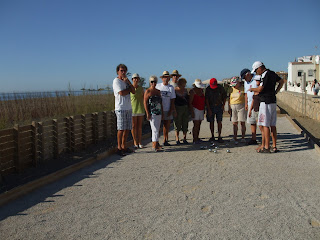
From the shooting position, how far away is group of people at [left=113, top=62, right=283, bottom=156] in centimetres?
664

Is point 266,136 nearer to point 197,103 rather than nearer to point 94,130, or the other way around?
point 197,103

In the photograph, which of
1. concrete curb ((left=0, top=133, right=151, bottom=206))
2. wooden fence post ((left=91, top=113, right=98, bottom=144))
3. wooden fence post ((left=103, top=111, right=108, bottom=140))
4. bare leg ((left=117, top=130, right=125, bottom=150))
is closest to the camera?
concrete curb ((left=0, top=133, right=151, bottom=206))

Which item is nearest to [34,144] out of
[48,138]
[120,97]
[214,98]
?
[48,138]

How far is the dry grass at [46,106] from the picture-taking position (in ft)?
34.9

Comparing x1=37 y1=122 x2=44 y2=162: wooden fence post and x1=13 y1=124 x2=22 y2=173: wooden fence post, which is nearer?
x1=13 y1=124 x2=22 y2=173: wooden fence post

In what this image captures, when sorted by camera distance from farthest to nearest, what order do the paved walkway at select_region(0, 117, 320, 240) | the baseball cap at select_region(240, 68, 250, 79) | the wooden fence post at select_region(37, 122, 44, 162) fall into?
the baseball cap at select_region(240, 68, 250, 79), the wooden fence post at select_region(37, 122, 44, 162), the paved walkway at select_region(0, 117, 320, 240)

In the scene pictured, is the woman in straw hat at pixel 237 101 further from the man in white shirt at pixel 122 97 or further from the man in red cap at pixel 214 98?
the man in white shirt at pixel 122 97

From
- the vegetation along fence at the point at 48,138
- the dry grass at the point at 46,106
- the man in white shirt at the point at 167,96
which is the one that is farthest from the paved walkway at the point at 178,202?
the dry grass at the point at 46,106

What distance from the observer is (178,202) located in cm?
410

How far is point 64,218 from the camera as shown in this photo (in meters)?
3.67

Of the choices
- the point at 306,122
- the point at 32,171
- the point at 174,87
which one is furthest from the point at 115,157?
the point at 306,122

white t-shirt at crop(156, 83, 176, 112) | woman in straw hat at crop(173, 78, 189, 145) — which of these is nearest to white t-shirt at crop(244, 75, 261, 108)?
woman in straw hat at crop(173, 78, 189, 145)

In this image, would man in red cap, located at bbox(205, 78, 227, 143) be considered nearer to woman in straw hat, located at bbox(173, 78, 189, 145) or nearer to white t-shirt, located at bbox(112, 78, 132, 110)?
woman in straw hat, located at bbox(173, 78, 189, 145)

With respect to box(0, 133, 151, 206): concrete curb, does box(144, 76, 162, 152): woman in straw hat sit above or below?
above
